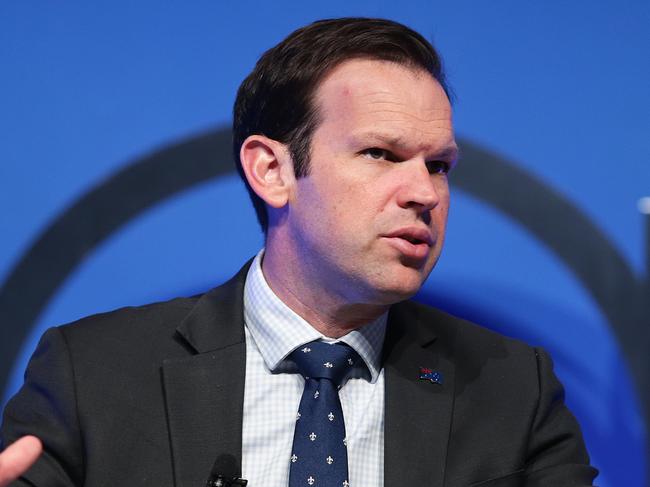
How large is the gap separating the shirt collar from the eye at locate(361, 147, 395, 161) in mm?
395

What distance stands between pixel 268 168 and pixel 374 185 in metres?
0.32

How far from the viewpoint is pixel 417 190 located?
1.90 meters

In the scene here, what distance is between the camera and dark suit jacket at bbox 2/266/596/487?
188 cm

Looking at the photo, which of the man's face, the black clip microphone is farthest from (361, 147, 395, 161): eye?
the black clip microphone

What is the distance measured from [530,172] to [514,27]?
1.29 feet

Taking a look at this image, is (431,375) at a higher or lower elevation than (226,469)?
higher

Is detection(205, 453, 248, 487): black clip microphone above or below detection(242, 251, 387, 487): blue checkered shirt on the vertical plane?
below

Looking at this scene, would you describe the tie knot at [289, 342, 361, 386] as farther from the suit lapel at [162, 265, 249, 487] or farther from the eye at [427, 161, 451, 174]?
the eye at [427, 161, 451, 174]

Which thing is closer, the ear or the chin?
the chin

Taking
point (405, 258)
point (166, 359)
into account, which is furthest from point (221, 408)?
point (405, 258)

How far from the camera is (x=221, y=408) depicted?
1.94 meters

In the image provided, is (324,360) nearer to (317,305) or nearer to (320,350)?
(320,350)

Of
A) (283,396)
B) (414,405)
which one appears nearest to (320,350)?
(283,396)

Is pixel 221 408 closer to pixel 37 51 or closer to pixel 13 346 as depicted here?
pixel 13 346
